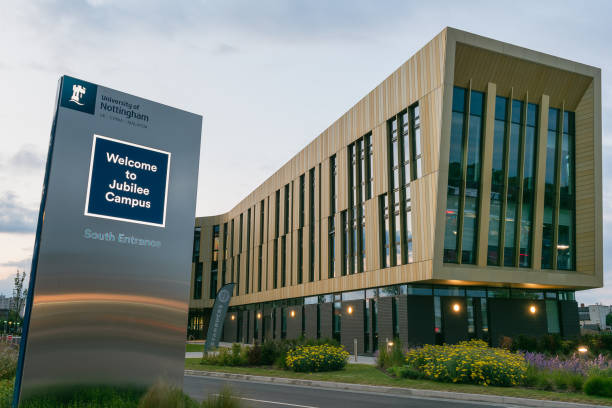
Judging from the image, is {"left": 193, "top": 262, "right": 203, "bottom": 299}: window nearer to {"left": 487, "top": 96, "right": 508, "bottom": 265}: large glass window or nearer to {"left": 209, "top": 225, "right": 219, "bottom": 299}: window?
{"left": 209, "top": 225, "right": 219, "bottom": 299}: window

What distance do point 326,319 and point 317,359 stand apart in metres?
17.1

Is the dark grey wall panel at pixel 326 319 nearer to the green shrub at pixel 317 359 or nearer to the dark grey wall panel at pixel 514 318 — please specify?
the dark grey wall panel at pixel 514 318

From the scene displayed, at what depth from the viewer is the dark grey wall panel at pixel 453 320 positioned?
29.9 meters

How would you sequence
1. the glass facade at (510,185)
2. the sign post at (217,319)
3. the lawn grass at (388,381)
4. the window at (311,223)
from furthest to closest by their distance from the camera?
the window at (311,223), the sign post at (217,319), the glass facade at (510,185), the lawn grass at (388,381)

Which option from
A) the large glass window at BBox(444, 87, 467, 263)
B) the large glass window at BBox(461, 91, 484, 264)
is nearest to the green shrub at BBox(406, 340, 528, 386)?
the large glass window at BBox(444, 87, 467, 263)

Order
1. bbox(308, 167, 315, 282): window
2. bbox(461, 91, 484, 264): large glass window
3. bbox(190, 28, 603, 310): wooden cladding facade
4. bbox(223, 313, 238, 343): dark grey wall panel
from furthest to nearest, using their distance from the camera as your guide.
Result: bbox(223, 313, 238, 343): dark grey wall panel, bbox(308, 167, 315, 282): window, bbox(461, 91, 484, 264): large glass window, bbox(190, 28, 603, 310): wooden cladding facade

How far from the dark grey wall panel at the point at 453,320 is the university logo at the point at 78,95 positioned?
2514cm

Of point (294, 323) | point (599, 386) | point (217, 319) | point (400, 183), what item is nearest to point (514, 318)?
point (400, 183)

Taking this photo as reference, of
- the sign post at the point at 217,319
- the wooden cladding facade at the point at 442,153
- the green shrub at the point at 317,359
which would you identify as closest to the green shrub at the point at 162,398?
the green shrub at the point at 317,359

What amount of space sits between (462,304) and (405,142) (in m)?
10.6

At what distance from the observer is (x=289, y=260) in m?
45.8

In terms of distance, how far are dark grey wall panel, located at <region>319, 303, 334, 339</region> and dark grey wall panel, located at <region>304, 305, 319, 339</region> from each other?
3.68 feet

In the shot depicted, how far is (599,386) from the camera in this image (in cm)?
1434

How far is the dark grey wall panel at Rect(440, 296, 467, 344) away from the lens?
1176 inches
